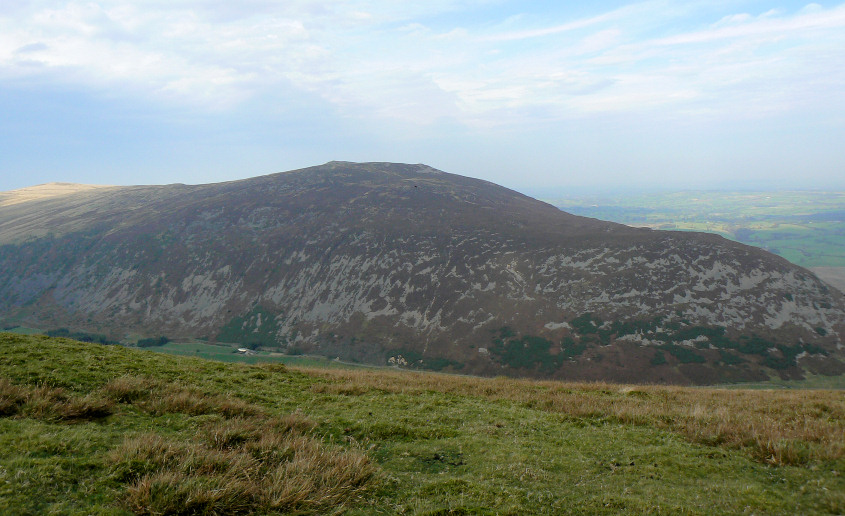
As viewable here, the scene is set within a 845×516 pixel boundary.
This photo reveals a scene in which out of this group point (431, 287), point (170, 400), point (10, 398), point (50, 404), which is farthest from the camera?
point (431, 287)

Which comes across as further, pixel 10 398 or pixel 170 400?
pixel 170 400

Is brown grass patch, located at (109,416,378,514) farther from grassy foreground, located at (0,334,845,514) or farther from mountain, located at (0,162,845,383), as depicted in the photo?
mountain, located at (0,162,845,383)

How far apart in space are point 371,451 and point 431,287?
351 feet

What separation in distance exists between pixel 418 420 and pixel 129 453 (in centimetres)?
916

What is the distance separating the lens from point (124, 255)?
146750mm

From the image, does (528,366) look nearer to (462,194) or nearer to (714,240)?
(714,240)

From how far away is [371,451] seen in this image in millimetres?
11945

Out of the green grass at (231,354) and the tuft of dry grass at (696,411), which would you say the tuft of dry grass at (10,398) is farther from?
the green grass at (231,354)

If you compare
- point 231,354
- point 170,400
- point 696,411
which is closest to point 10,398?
point 170,400

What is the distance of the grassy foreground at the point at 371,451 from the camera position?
8.20m

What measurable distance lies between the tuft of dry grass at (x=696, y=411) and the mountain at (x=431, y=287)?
66.0 metres

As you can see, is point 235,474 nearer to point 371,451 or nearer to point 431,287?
point 371,451

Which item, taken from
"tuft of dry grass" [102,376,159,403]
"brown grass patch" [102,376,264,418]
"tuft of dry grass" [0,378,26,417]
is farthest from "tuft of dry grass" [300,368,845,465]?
"tuft of dry grass" [0,378,26,417]

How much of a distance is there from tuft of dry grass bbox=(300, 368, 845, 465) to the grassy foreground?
0.10 metres
